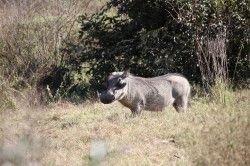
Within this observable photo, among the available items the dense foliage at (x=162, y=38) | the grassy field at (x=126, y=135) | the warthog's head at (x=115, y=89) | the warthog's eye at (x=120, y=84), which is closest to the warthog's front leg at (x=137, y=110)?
the grassy field at (x=126, y=135)

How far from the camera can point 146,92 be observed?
9.94 m

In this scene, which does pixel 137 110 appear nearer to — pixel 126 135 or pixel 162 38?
Answer: pixel 126 135

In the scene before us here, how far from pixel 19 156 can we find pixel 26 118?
1.32 meters

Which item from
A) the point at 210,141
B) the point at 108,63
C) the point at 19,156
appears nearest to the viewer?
the point at 19,156

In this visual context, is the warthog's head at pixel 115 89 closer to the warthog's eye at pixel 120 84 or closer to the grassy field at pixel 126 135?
the warthog's eye at pixel 120 84

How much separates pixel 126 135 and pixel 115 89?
53.8 inches

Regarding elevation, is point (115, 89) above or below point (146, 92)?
above

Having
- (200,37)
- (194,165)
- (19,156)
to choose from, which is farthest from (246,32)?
(19,156)

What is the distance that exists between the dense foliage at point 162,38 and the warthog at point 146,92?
1.72m

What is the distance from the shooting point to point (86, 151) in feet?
25.1

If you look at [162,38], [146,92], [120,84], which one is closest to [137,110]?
[146,92]

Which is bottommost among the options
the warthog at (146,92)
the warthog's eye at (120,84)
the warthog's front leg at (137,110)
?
the warthog's front leg at (137,110)

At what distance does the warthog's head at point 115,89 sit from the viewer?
370 inches

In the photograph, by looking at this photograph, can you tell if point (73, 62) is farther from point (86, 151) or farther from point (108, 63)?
point (86, 151)
